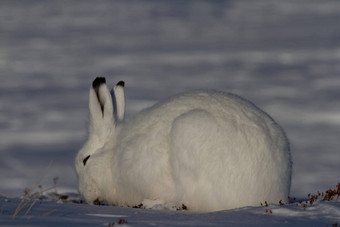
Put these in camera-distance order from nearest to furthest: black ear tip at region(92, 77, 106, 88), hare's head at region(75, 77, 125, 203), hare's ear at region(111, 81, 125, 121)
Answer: hare's head at region(75, 77, 125, 203) < black ear tip at region(92, 77, 106, 88) < hare's ear at region(111, 81, 125, 121)

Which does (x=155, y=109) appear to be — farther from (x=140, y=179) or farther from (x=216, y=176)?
(x=216, y=176)

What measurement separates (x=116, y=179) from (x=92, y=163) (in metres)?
0.64

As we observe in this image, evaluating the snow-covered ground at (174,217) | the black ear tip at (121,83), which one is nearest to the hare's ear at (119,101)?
the black ear tip at (121,83)

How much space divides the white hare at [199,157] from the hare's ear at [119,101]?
511mm

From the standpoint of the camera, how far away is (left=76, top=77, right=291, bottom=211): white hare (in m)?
7.55

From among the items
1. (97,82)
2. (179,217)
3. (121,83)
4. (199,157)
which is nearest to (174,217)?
(179,217)

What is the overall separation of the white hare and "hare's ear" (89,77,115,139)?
72 millimetres

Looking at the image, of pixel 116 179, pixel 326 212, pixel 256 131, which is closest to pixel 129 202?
pixel 116 179

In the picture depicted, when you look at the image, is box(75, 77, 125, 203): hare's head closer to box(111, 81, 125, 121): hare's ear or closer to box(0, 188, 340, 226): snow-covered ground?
box(111, 81, 125, 121): hare's ear

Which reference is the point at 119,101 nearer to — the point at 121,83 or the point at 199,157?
the point at 121,83

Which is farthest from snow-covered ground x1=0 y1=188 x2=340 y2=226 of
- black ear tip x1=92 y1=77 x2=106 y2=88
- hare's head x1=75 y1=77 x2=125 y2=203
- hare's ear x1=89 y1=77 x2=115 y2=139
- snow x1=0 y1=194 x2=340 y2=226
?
black ear tip x1=92 y1=77 x2=106 y2=88

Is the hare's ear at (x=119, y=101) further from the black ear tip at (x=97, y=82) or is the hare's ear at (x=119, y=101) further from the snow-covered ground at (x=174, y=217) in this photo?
the snow-covered ground at (x=174, y=217)

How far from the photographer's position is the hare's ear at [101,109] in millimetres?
9250

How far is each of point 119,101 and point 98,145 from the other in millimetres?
913
